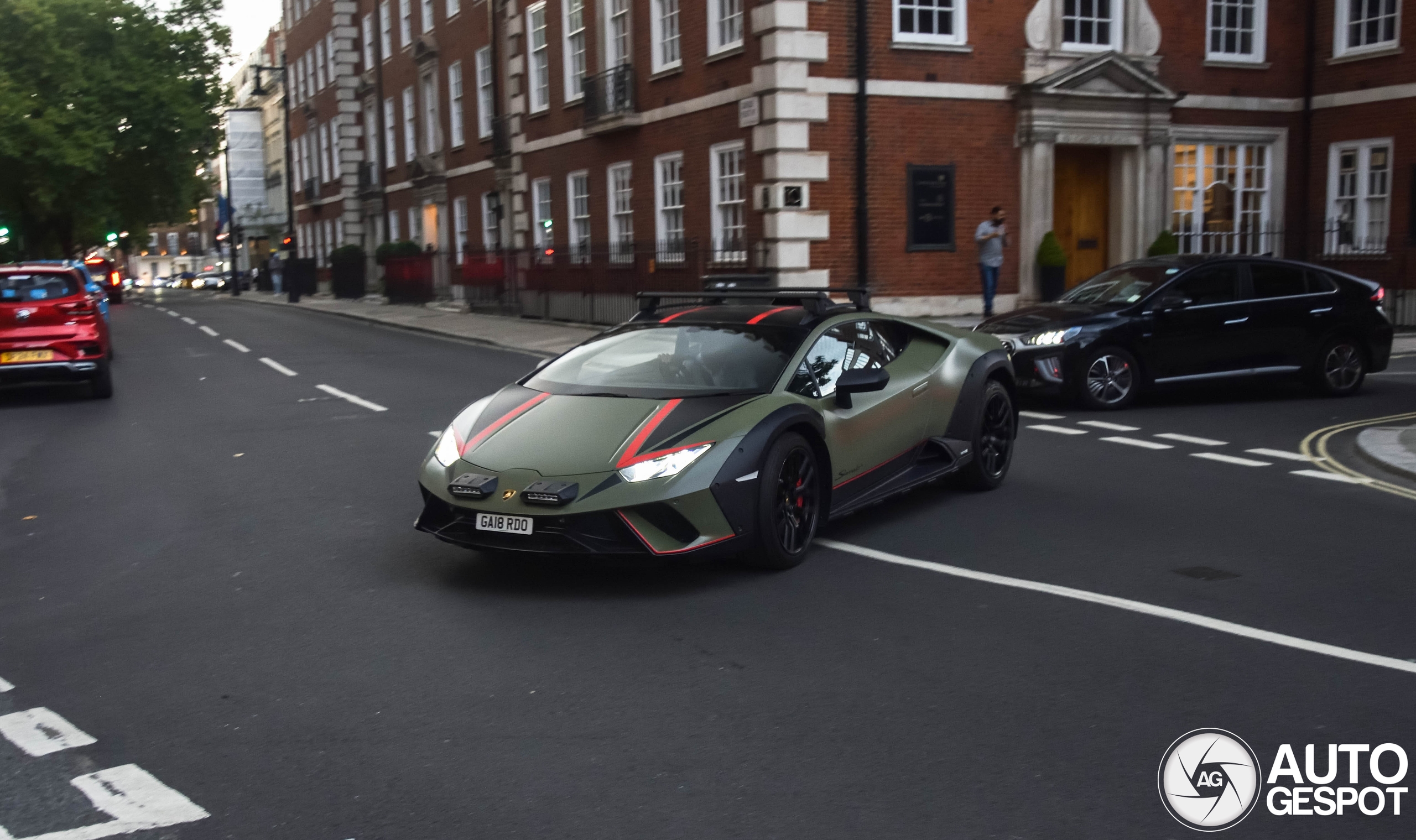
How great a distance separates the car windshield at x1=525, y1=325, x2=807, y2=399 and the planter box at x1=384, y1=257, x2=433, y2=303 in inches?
1278

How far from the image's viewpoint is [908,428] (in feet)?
25.7

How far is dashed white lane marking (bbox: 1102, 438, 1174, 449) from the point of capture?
1060 centimetres

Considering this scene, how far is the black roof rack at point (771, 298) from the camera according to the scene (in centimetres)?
784

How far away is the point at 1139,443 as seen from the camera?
1084cm

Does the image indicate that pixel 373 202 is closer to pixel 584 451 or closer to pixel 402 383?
pixel 402 383

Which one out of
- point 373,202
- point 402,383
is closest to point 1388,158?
point 402,383

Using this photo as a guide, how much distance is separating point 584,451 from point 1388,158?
2200 cm

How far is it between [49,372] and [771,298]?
10.5 metres

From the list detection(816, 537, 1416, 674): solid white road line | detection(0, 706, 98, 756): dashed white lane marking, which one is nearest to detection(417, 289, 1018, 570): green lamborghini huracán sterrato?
detection(816, 537, 1416, 674): solid white road line

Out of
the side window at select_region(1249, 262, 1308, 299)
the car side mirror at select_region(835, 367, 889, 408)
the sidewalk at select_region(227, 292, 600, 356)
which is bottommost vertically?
the sidewalk at select_region(227, 292, 600, 356)

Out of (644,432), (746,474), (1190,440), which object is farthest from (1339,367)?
(644,432)

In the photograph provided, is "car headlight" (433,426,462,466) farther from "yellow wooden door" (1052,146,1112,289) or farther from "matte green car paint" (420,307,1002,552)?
"yellow wooden door" (1052,146,1112,289)

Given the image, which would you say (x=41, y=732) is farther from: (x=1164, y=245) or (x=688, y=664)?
(x=1164, y=245)

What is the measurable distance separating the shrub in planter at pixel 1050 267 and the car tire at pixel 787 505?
16.6 metres
